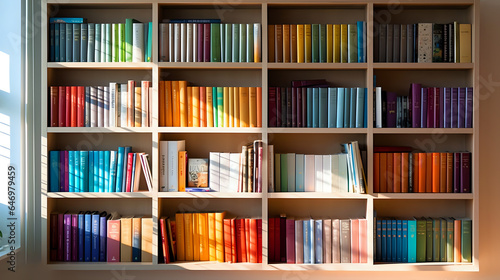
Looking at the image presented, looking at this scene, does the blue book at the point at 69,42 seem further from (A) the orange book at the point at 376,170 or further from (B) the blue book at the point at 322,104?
(A) the orange book at the point at 376,170

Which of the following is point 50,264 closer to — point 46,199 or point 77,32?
point 46,199

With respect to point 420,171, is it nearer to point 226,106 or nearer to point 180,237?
point 226,106

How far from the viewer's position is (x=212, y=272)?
323 cm

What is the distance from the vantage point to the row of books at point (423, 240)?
3076mm

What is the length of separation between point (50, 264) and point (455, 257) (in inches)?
95.4

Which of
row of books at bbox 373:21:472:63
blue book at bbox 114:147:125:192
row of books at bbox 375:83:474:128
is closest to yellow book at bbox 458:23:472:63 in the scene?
row of books at bbox 373:21:472:63

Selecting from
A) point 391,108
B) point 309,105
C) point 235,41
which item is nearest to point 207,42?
point 235,41

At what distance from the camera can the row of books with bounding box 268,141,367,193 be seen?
307cm

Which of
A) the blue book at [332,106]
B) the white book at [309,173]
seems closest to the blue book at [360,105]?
the blue book at [332,106]

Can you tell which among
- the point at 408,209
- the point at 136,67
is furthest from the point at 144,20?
the point at 408,209

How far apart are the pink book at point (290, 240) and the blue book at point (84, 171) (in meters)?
1.23

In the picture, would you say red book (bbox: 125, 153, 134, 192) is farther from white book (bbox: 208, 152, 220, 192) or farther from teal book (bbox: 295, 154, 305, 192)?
teal book (bbox: 295, 154, 305, 192)

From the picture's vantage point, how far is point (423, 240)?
3094 mm

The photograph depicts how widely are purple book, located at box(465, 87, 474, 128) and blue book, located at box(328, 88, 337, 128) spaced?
0.78m
